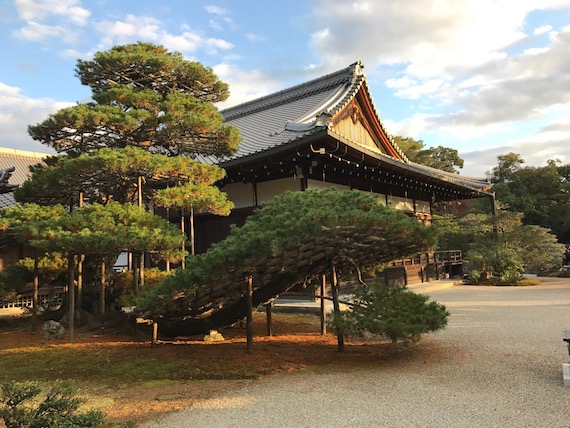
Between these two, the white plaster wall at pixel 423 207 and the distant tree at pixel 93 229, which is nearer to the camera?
the distant tree at pixel 93 229

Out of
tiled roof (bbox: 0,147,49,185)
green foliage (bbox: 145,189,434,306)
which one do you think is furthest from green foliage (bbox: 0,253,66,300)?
tiled roof (bbox: 0,147,49,185)

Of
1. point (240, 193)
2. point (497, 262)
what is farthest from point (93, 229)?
point (497, 262)

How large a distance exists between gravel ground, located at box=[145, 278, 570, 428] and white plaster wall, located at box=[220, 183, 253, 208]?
672cm

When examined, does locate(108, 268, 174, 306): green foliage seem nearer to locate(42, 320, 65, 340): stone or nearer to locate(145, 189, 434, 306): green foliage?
locate(42, 320, 65, 340): stone

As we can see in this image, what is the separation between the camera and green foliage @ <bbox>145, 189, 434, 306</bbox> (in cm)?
498

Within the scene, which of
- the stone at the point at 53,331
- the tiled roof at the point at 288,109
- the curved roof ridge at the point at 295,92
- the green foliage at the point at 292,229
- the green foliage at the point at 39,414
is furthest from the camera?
the curved roof ridge at the point at 295,92

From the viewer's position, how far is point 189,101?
7.62 metres

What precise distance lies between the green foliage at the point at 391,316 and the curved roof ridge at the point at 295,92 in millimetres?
10888

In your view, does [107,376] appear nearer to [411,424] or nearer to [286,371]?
[286,371]

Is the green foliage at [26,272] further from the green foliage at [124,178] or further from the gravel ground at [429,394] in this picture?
the gravel ground at [429,394]

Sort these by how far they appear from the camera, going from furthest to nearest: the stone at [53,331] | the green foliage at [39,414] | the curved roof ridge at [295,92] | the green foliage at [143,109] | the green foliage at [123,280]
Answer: the curved roof ridge at [295,92]
the green foliage at [123,280]
the stone at [53,331]
the green foliage at [143,109]
the green foliage at [39,414]

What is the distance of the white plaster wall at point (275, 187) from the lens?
11.4 m


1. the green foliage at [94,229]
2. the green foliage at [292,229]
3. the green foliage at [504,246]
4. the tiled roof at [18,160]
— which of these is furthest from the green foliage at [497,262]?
the tiled roof at [18,160]

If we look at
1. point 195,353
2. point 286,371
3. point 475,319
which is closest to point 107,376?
point 195,353
